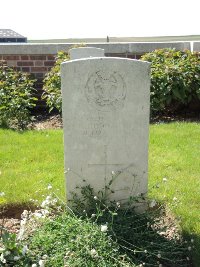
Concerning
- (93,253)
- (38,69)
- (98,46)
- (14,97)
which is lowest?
(93,253)

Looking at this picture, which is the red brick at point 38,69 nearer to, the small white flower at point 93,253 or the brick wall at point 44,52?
the brick wall at point 44,52

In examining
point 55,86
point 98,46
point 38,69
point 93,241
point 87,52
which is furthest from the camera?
point 38,69

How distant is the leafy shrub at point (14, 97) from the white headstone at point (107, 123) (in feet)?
10.4

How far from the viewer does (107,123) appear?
3.07 m

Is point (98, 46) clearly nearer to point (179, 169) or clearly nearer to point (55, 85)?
point (55, 85)

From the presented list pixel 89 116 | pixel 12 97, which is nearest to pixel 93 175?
pixel 89 116

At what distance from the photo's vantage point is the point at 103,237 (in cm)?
269

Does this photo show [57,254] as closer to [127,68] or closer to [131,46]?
[127,68]

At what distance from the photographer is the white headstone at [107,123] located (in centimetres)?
299

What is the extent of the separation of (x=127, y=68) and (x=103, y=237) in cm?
122

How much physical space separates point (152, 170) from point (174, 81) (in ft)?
Result: 8.53

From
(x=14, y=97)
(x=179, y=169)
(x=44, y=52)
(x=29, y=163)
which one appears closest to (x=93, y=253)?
(x=179, y=169)

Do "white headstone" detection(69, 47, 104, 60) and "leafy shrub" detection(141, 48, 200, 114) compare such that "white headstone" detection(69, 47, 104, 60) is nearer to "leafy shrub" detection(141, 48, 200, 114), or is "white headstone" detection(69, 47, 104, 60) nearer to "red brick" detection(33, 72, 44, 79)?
"leafy shrub" detection(141, 48, 200, 114)

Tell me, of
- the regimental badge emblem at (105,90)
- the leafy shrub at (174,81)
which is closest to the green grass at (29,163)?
the regimental badge emblem at (105,90)
